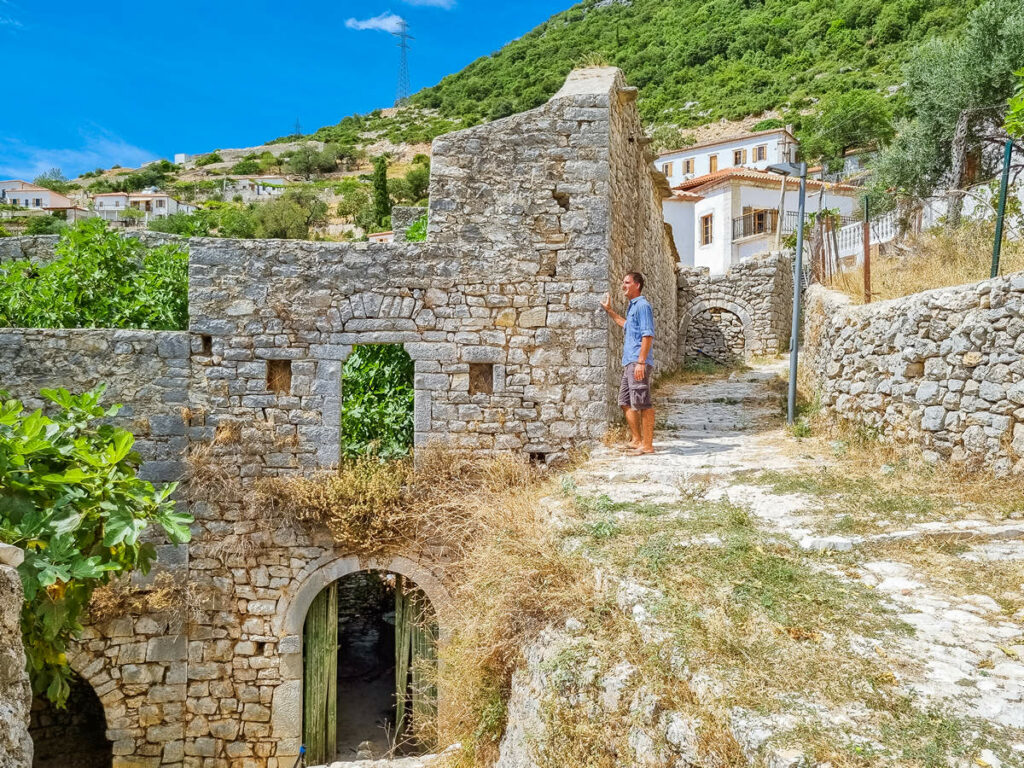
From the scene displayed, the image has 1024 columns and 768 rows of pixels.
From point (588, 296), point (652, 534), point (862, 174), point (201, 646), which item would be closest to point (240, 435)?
point (201, 646)

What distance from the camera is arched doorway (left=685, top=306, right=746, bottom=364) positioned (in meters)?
18.9

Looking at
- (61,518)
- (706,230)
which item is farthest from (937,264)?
(706,230)

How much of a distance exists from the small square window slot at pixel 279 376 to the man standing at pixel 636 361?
3.54 m

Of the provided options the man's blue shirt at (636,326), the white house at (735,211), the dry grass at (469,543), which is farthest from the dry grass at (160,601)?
the white house at (735,211)

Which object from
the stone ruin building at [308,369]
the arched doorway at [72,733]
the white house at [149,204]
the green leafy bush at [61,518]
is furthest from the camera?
the white house at [149,204]

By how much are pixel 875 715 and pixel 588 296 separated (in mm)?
5395

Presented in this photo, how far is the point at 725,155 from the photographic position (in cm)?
4666

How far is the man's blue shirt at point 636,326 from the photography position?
→ 23.4ft

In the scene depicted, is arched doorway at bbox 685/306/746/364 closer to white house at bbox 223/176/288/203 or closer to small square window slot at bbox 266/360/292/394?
small square window slot at bbox 266/360/292/394

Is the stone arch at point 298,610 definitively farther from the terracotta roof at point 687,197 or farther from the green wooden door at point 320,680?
the terracotta roof at point 687,197

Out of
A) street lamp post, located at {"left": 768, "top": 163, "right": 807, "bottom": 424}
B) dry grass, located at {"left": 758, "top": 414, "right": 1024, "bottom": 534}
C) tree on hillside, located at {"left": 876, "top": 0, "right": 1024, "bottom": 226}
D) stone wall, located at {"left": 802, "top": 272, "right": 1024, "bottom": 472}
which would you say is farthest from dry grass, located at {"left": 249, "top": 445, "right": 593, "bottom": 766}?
tree on hillside, located at {"left": 876, "top": 0, "right": 1024, "bottom": 226}

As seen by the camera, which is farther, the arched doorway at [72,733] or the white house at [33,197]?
the white house at [33,197]

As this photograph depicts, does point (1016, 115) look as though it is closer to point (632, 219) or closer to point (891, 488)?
point (891, 488)

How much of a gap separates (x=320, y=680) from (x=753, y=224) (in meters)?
24.7
